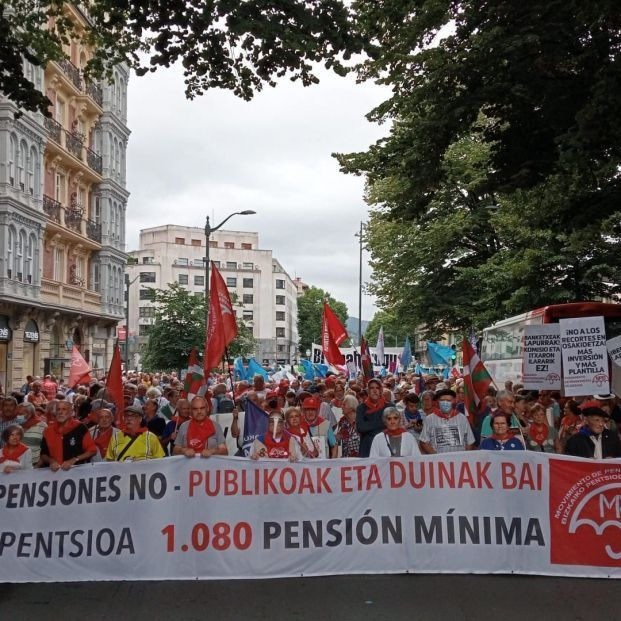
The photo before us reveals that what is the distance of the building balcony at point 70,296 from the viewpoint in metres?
35.0

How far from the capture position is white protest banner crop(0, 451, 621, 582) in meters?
7.05

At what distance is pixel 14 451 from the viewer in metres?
7.76

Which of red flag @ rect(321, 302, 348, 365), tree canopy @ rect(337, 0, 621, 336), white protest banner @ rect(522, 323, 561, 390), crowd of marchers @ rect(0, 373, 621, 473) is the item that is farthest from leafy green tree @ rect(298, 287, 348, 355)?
crowd of marchers @ rect(0, 373, 621, 473)

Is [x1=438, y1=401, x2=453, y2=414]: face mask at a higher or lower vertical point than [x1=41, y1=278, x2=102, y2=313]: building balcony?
lower

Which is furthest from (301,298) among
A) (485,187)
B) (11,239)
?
(485,187)

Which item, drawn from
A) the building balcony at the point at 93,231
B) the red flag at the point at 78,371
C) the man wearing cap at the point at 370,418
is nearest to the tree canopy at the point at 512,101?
the man wearing cap at the point at 370,418

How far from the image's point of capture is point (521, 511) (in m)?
7.18

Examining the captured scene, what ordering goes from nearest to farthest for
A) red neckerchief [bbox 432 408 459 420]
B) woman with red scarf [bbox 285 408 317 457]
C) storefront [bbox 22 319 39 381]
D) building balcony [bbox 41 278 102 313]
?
woman with red scarf [bbox 285 408 317 457], red neckerchief [bbox 432 408 459 420], storefront [bbox 22 319 39 381], building balcony [bbox 41 278 102 313]

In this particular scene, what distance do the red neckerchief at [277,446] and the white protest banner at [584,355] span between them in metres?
3.34

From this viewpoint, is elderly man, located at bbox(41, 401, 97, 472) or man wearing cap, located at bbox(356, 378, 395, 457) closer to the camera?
elderly man, located at bbox(41, 401, 97, 472)

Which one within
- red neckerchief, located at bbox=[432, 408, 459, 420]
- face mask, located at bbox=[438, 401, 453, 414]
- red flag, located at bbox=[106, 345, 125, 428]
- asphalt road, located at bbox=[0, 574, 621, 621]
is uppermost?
red flag, located at bbox=[106, 345, 125, 428]

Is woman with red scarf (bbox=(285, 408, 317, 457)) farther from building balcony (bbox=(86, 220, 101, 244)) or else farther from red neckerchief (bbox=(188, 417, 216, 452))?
building balcony (bbox=(86, 220, 101, 244))

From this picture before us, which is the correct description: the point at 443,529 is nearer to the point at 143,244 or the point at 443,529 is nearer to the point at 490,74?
the point at 490,74

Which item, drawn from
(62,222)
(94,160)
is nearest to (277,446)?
(62,222)
